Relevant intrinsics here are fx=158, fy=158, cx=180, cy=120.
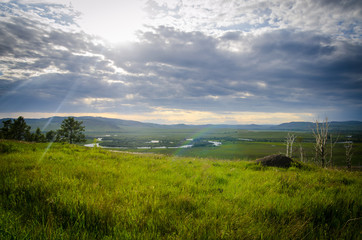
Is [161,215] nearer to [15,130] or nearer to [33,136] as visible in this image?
[33,136]

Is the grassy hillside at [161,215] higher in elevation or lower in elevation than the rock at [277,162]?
higher

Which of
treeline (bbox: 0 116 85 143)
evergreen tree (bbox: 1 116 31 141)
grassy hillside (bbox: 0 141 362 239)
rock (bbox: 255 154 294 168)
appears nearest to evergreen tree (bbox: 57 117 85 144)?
treeline (bbox: 0 116 85 143)

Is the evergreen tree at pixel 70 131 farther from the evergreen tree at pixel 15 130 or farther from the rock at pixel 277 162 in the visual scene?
the rock at pixel 277 162

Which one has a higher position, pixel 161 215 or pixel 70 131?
pixel 161 215

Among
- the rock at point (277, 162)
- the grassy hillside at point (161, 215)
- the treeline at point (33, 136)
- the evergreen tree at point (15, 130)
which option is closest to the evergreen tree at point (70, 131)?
the treeline at point (33, 136)

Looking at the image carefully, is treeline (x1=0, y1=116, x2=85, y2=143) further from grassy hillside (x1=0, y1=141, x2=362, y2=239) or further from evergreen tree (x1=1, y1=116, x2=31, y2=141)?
grassy hillside (x1=0, y1=141, x2=362, y2=239)

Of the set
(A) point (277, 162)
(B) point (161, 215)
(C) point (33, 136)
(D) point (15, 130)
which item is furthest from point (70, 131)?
(B) point (161, 215)

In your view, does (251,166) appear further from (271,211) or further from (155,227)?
(155,227)

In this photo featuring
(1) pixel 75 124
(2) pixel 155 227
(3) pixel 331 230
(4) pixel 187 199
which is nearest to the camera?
(2) pixel 155 227

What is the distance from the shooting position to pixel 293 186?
17.3 feet

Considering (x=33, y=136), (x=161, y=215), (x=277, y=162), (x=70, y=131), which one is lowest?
(x=33, y=136)

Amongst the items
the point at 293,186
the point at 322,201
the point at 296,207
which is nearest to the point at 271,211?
the point at 296,207

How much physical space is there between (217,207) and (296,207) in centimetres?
175

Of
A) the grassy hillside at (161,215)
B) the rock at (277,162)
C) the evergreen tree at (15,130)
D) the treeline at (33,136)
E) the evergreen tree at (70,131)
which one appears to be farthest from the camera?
the evergreen tree at (70,131)
